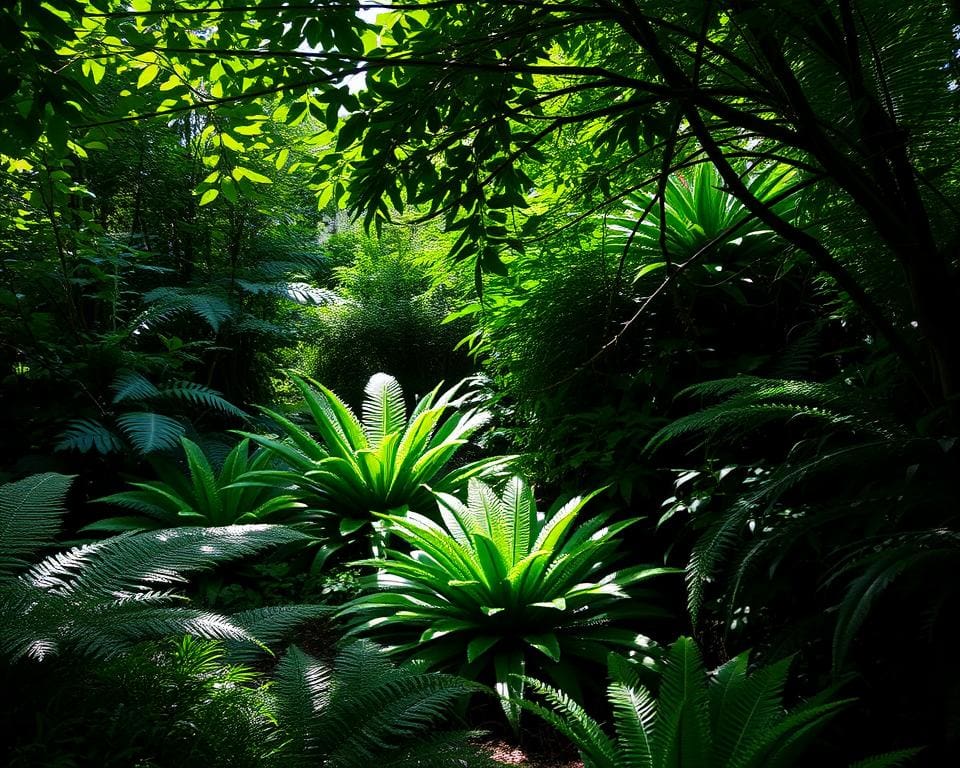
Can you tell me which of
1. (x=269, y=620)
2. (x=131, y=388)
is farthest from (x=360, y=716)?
(x=131, y=388)

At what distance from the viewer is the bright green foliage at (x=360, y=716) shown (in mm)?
1157

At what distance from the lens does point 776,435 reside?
2426mm

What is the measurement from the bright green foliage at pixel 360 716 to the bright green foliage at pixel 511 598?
71 centimetres

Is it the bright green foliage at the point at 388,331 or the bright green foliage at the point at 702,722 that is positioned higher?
the bright green foliage at the point at 388,331

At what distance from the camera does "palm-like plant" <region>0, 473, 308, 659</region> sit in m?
1.07

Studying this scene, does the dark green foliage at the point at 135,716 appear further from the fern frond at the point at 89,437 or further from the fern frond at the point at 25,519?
the fern frond at the point at 89,437

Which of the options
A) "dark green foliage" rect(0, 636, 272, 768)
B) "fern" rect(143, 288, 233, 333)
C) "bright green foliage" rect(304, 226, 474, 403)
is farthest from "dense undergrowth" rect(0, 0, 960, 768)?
"bright green foliage" rect(304, 226, 474, 403)

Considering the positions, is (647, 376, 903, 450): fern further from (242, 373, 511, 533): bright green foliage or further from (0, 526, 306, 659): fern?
(242, 373, 511, 533): bright green foliage

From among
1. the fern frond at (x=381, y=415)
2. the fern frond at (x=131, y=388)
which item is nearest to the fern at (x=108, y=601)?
the fern frond at (x=381, y=415)

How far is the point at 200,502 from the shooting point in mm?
3521

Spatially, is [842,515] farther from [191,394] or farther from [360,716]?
[191,394]

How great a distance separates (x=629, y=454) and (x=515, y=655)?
882 mm

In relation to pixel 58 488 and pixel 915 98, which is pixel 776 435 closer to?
pixel 915 98

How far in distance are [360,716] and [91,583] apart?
598 millimetres
